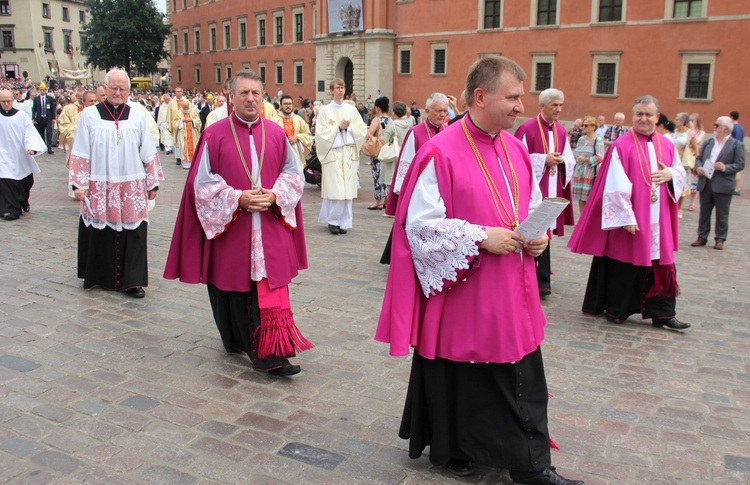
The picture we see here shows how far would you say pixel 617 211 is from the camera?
588 centimetres

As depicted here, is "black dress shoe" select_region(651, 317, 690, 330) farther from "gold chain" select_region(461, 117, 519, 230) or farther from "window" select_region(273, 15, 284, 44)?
"window" select_region(273, 15, 284, 44)

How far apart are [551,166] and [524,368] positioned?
149 inches

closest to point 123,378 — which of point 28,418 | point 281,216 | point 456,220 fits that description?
point 28,418

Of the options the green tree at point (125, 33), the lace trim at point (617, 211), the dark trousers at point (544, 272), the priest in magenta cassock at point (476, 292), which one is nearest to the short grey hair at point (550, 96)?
the lace trim at point (617, 211)

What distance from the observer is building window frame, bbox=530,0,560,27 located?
30913 mm

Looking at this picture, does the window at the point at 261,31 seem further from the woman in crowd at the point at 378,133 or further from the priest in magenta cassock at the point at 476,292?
the priest in magenta cassock at the point at 476,292

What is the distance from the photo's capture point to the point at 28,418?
401 cm

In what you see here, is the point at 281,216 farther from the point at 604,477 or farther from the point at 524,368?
the point at 604,477

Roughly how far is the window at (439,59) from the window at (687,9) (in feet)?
40.3

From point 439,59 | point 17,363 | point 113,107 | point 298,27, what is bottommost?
point 17,363

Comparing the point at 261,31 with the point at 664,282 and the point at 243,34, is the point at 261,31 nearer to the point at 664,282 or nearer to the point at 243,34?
the point at 243,34

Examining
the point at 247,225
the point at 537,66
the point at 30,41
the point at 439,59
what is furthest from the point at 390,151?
the point at 30,41

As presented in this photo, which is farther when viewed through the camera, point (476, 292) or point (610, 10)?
point (610, 10)

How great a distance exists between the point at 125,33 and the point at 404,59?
32.1 metres
